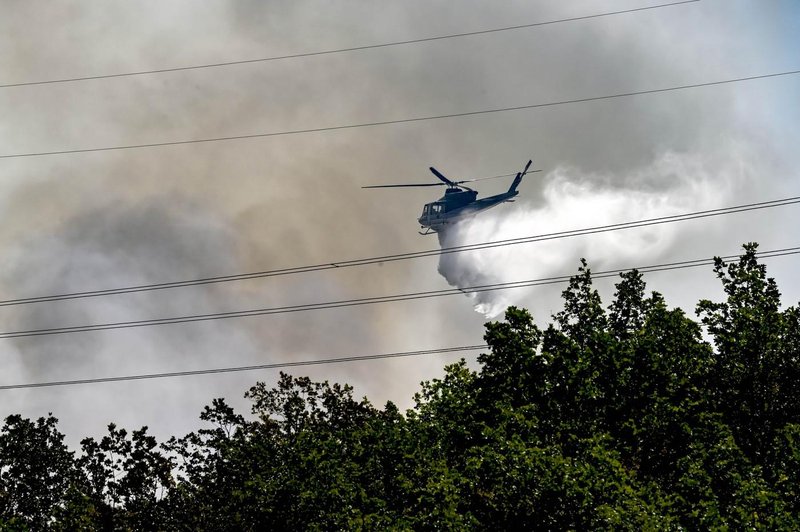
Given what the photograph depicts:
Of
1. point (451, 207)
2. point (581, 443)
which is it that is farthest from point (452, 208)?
point (581, 443)

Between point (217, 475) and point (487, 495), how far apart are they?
1052 inches

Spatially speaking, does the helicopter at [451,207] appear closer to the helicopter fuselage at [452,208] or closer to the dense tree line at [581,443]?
the helicopter fuselage at [452,208]

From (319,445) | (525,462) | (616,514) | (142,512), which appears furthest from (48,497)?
(616,514)

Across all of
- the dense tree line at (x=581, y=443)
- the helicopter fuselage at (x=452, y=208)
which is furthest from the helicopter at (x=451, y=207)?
the dense tree line at (x=581, y=443)

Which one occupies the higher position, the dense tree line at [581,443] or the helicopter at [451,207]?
the helicopter at [451,207]

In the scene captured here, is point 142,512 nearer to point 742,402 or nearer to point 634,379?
point 634,379

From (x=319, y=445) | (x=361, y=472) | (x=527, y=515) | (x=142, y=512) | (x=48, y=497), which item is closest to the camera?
(x=527, y=515)

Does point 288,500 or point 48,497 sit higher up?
point 48,497

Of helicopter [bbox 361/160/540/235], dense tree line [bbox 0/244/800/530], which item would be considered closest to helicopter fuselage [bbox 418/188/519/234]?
helicopter [bbox 361/160/540/235]

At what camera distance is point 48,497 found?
61.2 m

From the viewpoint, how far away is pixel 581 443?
1556 inches

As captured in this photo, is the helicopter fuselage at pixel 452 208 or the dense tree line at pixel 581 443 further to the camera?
the helicopter fuselage at pixel 452 208

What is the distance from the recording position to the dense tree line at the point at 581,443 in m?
35.6

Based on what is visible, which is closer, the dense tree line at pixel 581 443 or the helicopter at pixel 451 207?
the dense tree line at pixel 581 443
